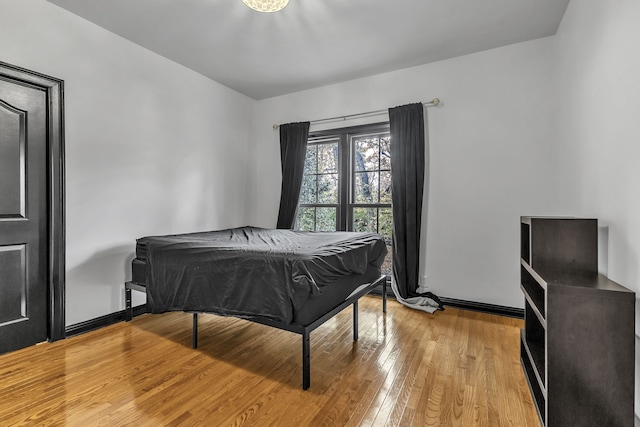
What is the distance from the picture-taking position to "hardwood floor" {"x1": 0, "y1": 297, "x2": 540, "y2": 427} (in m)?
1.57

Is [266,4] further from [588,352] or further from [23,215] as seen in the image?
[588,352]

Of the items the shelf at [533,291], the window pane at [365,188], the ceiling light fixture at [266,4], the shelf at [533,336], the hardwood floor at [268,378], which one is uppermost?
the ceiling light fixture at [266,4]

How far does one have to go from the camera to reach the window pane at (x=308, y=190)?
166 inches

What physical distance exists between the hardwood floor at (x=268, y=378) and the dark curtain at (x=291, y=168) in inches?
68.2

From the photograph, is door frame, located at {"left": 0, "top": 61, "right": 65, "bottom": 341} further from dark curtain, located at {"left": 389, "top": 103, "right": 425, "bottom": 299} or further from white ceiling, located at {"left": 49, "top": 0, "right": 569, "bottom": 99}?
dark curtain, located at {"left": 389, "top": 103, "right": 425, "bottom": 299}

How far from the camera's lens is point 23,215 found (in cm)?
230

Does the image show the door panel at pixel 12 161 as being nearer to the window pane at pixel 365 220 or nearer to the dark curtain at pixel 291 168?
the dark curtain at pixel 291 168

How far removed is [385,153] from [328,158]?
2.57ft

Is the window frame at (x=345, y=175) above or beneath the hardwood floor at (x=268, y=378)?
above

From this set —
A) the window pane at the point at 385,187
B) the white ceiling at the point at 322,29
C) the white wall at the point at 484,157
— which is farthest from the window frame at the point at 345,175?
the white ceiling at the point at 322,29

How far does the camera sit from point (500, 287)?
303 cm

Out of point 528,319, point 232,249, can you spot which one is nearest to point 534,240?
point 528,319

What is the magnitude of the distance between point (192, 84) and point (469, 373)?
386cm

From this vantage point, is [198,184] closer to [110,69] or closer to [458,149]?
[110,69]
